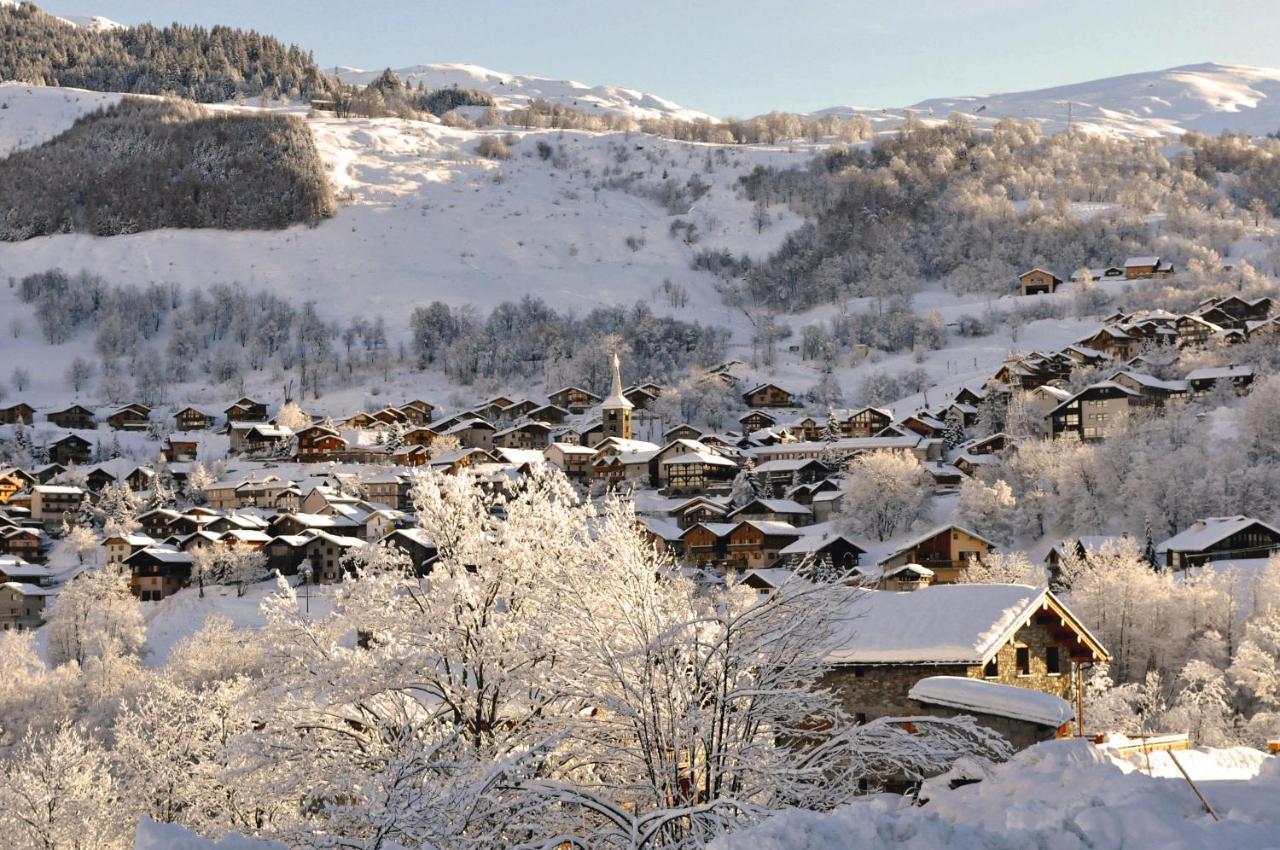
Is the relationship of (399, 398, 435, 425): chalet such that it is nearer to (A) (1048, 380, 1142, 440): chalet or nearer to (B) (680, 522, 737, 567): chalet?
→ (B) (680, 522, 737, 567): chalet

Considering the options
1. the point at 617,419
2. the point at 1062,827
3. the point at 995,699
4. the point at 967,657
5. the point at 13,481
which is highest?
the point at 1062,827

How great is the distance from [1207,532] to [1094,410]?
Answer: 23707 millimetres

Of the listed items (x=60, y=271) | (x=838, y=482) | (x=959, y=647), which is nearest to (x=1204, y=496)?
(x=838, y=482)

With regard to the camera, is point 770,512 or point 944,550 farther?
point 770,512

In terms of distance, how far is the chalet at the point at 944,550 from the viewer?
2328 inches

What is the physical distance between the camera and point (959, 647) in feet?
64.3

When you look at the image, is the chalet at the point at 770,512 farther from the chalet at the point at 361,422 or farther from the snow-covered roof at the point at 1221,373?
the chalet at the point at 361,422

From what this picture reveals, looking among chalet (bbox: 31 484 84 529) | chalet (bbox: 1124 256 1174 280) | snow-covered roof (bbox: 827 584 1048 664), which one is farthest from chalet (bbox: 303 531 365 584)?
chalet (bbox: 1124 256 1174 280)

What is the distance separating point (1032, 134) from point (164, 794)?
184159 millimetres

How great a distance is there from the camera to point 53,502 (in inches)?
3342

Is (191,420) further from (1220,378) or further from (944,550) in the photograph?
(1220,378)

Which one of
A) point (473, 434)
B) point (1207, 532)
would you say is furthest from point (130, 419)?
point (1207, 532)

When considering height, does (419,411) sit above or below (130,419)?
above

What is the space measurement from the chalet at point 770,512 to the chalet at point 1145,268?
7175cm
